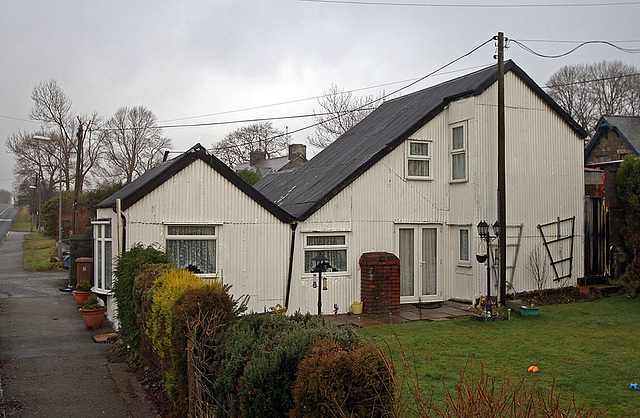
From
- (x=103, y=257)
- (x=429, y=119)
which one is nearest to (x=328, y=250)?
(x=429, y=119)

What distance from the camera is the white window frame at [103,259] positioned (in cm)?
1308

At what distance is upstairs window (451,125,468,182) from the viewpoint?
1525 centimetres

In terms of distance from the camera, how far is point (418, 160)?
50.5 ft

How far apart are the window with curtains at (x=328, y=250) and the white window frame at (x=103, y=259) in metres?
4.67

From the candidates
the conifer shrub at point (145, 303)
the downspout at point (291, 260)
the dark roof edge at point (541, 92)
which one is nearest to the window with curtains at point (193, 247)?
the downspout at point (291, 260)

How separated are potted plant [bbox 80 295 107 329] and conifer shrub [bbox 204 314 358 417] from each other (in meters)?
8.56

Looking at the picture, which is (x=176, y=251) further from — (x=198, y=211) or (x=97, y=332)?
(x=97, y=332)

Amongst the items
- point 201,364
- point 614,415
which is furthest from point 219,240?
point 614,415

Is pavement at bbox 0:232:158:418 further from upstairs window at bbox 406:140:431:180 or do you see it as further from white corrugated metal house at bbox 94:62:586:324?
upstairs window at bbox 406:140:431:180

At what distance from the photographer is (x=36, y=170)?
180 ft

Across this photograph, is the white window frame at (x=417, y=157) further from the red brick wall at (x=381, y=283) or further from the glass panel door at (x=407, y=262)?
the red brick wall at (x=381, y=283)

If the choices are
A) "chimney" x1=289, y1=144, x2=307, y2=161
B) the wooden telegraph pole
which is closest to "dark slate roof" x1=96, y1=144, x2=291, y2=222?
the wooden telegraph pole

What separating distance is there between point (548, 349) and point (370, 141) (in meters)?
9.19

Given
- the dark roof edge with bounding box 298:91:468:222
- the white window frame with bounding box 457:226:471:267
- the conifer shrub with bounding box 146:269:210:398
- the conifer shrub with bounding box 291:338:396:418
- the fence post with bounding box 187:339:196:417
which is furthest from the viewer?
the white window frame with bounding box 457:226:471:267
